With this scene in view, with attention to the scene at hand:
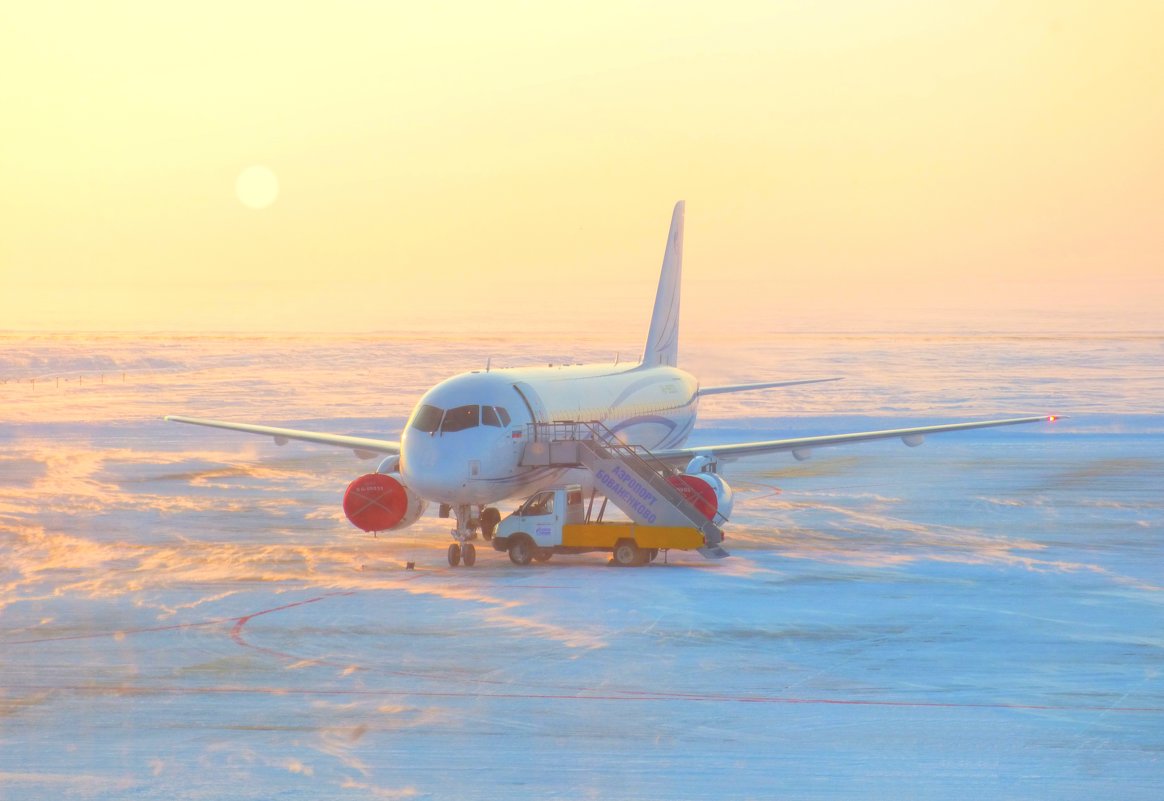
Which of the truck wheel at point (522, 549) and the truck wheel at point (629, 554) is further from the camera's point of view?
the truck wheel at point (522, 549)

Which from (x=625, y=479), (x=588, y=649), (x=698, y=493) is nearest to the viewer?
(x=588, y=649)

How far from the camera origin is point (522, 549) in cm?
4228

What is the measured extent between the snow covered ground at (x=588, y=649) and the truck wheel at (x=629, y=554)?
84cm

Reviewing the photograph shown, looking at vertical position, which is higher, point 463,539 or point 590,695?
point 590,695

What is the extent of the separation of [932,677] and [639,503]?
49.4ft

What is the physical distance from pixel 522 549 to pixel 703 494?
5.05 m

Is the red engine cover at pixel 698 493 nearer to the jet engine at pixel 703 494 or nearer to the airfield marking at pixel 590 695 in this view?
the jet engine at pixel 703 494

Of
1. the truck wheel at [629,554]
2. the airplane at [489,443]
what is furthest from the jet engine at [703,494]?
the truck wheel at [629,554]

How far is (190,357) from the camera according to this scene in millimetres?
182250

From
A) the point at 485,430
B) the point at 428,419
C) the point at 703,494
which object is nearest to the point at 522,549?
the point at 485,430

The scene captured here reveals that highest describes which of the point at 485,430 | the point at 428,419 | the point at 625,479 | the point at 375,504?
the point at 428,419

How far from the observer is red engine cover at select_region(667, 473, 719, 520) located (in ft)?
143

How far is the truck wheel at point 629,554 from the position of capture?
42.1m

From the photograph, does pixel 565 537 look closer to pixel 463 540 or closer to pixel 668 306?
pixel 463 540
